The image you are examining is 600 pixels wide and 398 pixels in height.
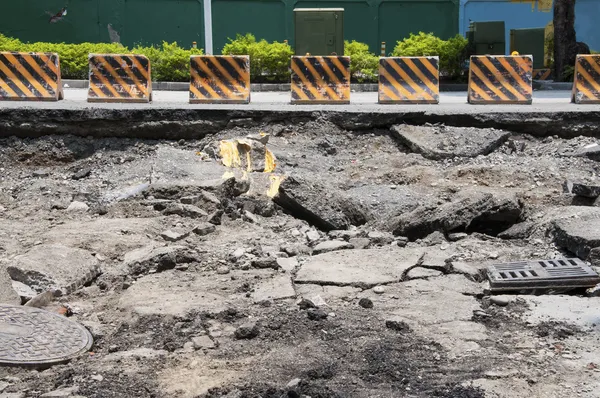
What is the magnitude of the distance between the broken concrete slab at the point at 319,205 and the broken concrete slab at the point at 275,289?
141 centimetres

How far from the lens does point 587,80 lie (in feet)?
36.8

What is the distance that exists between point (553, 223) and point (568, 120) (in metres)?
3.64

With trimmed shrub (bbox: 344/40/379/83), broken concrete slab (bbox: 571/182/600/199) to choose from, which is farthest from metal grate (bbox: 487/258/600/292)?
trimmed shrub (bbox: 344/40/379/83)

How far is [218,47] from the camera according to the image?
2166 cm

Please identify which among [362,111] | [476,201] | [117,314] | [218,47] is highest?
[218,47]

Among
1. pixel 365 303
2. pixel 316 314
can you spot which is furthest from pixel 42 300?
pixel 365 303

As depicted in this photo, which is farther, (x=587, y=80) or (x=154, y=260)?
(x=587, y=80)

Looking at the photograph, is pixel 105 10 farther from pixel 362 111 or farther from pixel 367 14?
pixel 362 111

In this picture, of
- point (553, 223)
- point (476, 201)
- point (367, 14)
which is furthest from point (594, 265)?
point (367, 14)

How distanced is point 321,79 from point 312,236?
4.80 metres

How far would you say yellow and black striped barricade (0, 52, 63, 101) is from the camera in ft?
35.2

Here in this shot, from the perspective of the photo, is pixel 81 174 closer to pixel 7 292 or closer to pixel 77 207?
pixel 77 207

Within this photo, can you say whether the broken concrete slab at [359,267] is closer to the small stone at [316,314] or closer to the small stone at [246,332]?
the small stone at [316,314]

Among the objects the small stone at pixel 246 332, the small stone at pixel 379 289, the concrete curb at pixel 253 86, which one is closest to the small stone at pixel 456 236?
the small stone at pixel 379 289
